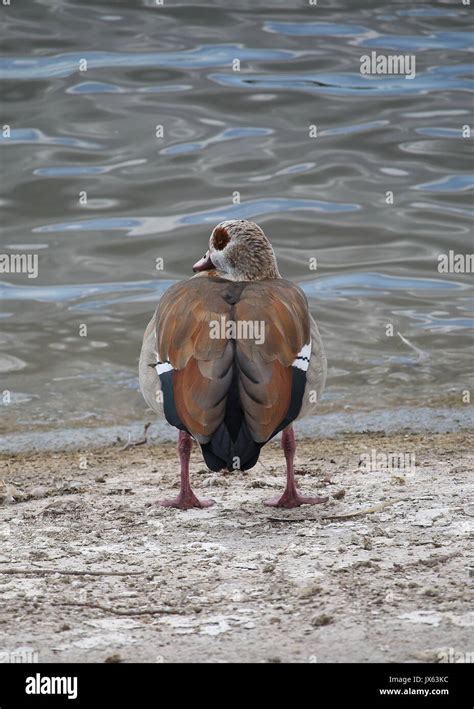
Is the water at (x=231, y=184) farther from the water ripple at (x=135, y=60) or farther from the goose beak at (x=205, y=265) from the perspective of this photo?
the goose beak at (x=205, y=265)

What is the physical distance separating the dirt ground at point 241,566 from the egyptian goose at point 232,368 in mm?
434

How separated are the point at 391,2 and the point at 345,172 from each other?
291 inches

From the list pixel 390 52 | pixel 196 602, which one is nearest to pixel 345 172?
pixel 390 52

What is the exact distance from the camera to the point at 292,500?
6641mm

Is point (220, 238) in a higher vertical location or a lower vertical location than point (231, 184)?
lower

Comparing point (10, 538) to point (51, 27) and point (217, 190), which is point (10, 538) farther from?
point (51, 27)

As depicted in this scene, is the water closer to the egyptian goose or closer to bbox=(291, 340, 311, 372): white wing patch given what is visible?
the egyptian goose

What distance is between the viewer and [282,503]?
6633 millimetres

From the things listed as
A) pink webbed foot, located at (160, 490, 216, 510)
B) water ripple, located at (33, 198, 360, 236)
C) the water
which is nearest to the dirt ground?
pink webbed foot, located at (160, 490, 216, 510)

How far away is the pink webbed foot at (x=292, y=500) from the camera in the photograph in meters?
6.63

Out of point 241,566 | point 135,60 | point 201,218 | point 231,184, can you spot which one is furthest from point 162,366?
point 135,60

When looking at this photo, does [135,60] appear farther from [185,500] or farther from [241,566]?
[241,566]

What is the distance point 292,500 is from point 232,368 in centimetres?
109

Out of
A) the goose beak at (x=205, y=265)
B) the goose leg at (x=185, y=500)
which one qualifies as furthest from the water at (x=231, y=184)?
the goose leg at (x=185, y=500)
